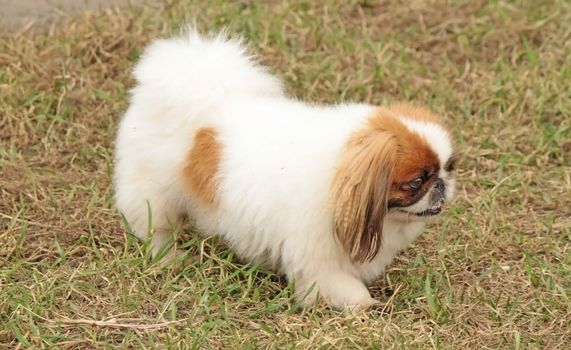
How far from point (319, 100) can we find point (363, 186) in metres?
2.18

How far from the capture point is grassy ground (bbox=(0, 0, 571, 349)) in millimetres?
4164

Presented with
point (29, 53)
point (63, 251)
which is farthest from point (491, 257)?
point (29, 53)

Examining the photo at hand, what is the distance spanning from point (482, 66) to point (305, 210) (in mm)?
2788

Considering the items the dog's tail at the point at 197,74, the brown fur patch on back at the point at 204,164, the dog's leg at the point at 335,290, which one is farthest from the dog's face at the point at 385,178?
the dog's tail at the point at 197,74

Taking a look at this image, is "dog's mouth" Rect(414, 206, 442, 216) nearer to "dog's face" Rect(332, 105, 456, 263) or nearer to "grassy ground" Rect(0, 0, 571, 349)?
"dog's face" Rect(332, 105, 456, 263)

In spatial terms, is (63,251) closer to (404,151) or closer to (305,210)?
(305,210)

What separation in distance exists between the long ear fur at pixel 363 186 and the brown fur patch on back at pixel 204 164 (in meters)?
0.56

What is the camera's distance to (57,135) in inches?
226

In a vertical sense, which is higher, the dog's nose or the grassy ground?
the dog's nose

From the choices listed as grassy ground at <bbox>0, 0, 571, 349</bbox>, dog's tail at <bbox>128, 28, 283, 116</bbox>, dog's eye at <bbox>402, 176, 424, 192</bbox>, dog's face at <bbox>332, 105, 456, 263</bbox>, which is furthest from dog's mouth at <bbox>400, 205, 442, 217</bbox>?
dog's tail at <bbox>128, 28, 283, 116</bbox>

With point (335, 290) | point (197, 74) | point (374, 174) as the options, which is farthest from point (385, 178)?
point (197, 74)

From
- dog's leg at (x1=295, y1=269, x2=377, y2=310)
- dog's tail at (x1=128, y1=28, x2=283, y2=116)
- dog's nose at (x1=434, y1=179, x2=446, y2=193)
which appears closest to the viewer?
dog's nose at (x1=434, y1=179, x2=446, y2=193)

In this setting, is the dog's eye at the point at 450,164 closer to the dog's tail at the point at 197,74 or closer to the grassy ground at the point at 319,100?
the grassy ground at the point at 319,100

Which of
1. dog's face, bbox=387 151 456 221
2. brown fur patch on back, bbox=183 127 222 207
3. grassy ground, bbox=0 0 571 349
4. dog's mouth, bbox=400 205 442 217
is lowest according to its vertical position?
grassy ground, bbox=0 0 571 349
